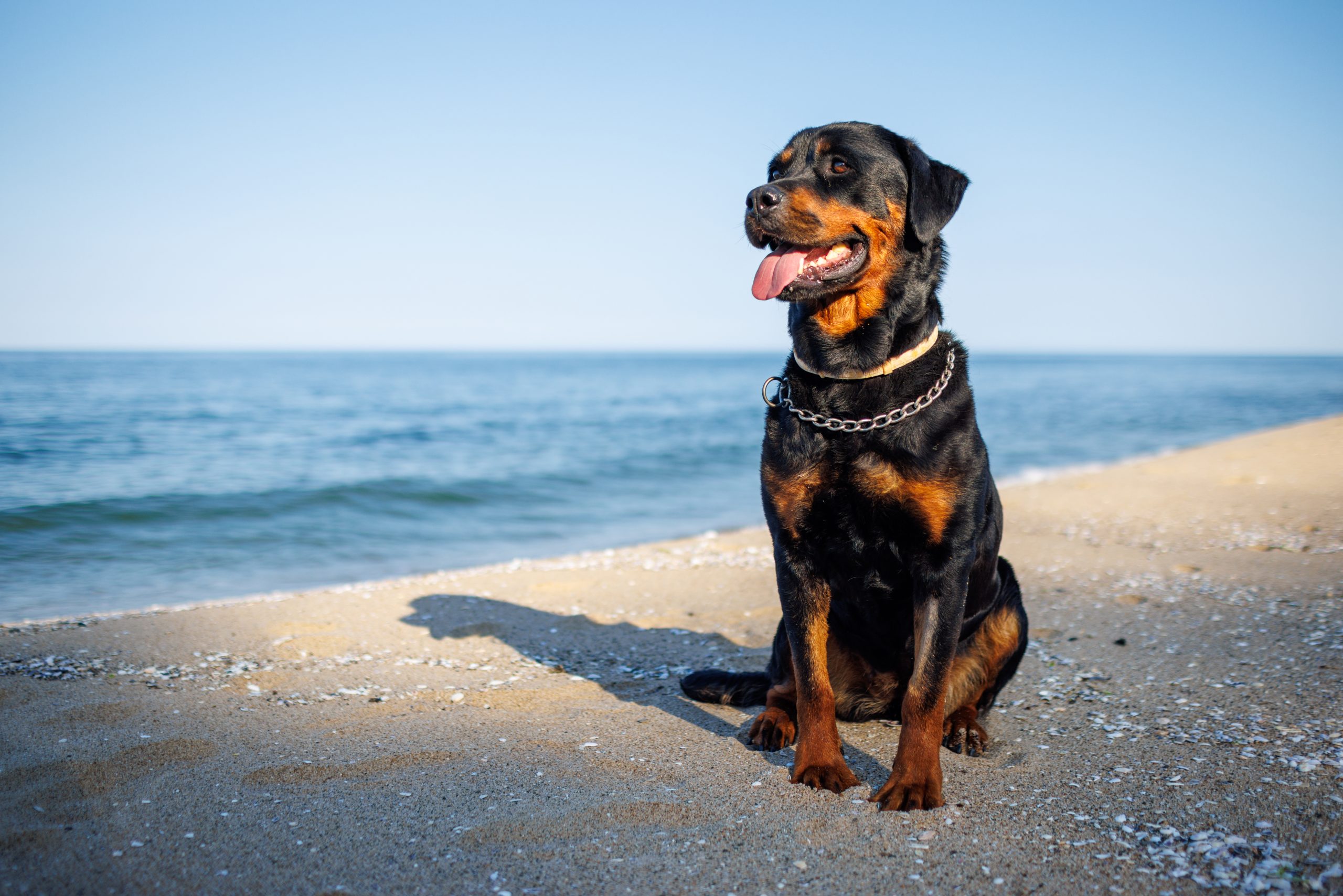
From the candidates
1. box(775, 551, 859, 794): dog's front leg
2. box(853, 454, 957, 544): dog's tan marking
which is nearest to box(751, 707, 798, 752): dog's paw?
box(775, 551, 859, 794): dog's front leg

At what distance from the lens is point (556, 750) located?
333 centimetres

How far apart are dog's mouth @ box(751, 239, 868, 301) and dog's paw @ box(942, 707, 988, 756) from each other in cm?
177

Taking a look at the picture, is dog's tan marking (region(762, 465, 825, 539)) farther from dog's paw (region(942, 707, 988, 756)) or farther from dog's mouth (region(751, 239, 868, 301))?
dog's paw (region(942, 707, 988, 756))

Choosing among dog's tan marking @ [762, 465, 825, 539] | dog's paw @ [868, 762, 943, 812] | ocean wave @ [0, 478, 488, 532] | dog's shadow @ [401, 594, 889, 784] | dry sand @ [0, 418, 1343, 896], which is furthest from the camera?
ocean wave @ [0, 478, 488, 532]

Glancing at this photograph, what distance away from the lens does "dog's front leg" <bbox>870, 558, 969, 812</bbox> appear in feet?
9.33

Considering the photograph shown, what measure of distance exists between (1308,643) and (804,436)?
10.9 ft

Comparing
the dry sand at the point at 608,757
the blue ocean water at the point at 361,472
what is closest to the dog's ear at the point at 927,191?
the dry sand at the point at 608,757

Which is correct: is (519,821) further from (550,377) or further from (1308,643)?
(550,377)

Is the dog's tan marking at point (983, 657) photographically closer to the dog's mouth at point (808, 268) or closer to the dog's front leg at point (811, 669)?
the dog's front leg at point (811, 669)

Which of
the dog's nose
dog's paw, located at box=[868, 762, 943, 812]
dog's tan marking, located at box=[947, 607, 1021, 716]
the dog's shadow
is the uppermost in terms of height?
the dog's nose

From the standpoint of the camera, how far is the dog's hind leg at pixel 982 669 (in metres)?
3.38

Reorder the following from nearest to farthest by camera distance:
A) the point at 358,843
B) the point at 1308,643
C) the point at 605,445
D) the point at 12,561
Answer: the point at 358,843
the point at 1308,643
the point at 12,561
the point at 605,445

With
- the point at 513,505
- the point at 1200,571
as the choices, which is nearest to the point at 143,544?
the point at 513,505

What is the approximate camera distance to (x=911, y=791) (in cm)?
282
